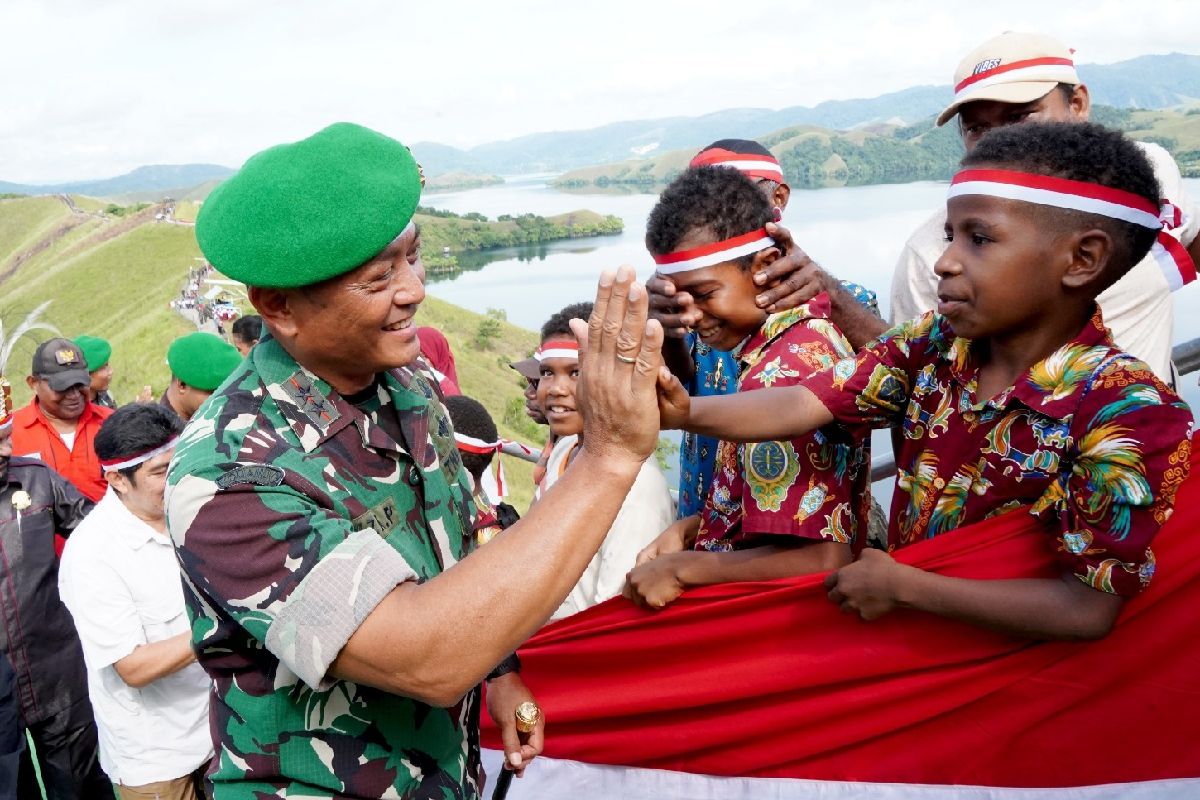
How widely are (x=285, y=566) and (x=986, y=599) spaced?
1.57m

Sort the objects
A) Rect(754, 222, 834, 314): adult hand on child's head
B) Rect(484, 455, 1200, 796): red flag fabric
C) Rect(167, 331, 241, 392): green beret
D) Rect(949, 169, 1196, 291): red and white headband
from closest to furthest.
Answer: Rect(949, 169, 1196, 291): red and white headband
Rect(484, 455, 1200, 796): red flag fabric
Rect(754, 222, 834, 314): adult hand on child's head
Rect(167, 331, 241, 392): green beret

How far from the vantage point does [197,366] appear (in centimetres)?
592

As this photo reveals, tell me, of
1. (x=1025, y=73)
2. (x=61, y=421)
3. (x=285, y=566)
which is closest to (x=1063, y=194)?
(x=1025, y=73)

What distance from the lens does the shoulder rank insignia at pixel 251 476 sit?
162 cm

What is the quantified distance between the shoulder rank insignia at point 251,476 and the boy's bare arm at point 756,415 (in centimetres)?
91

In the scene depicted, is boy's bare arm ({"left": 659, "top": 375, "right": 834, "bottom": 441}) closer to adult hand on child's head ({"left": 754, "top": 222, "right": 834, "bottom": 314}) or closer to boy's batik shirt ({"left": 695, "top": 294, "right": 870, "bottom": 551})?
boy's batik shirt ({"left": 695, "top": 294, "right": 870, "bottom": 551})

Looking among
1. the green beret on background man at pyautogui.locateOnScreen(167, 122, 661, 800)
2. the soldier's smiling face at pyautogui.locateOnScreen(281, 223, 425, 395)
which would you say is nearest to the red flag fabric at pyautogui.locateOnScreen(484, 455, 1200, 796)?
the green beret on background man at pyautogui.locateOnScreen(167, 122, 661, 800)

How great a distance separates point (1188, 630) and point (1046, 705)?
1.24 feet

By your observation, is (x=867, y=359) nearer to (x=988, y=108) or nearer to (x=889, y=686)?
(x=889, y=686)

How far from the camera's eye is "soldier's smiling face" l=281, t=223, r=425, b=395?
1825mm

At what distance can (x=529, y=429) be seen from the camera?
124ft

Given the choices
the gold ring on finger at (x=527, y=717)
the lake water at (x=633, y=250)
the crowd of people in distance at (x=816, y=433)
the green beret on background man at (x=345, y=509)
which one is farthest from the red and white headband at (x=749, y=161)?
the gold ring on finger at (x=527, y=717)

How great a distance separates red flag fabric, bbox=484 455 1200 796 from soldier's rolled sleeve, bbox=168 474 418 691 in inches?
49.6

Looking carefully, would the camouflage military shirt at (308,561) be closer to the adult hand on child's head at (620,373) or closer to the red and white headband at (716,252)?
the adult hand on child's head at (620,373)
